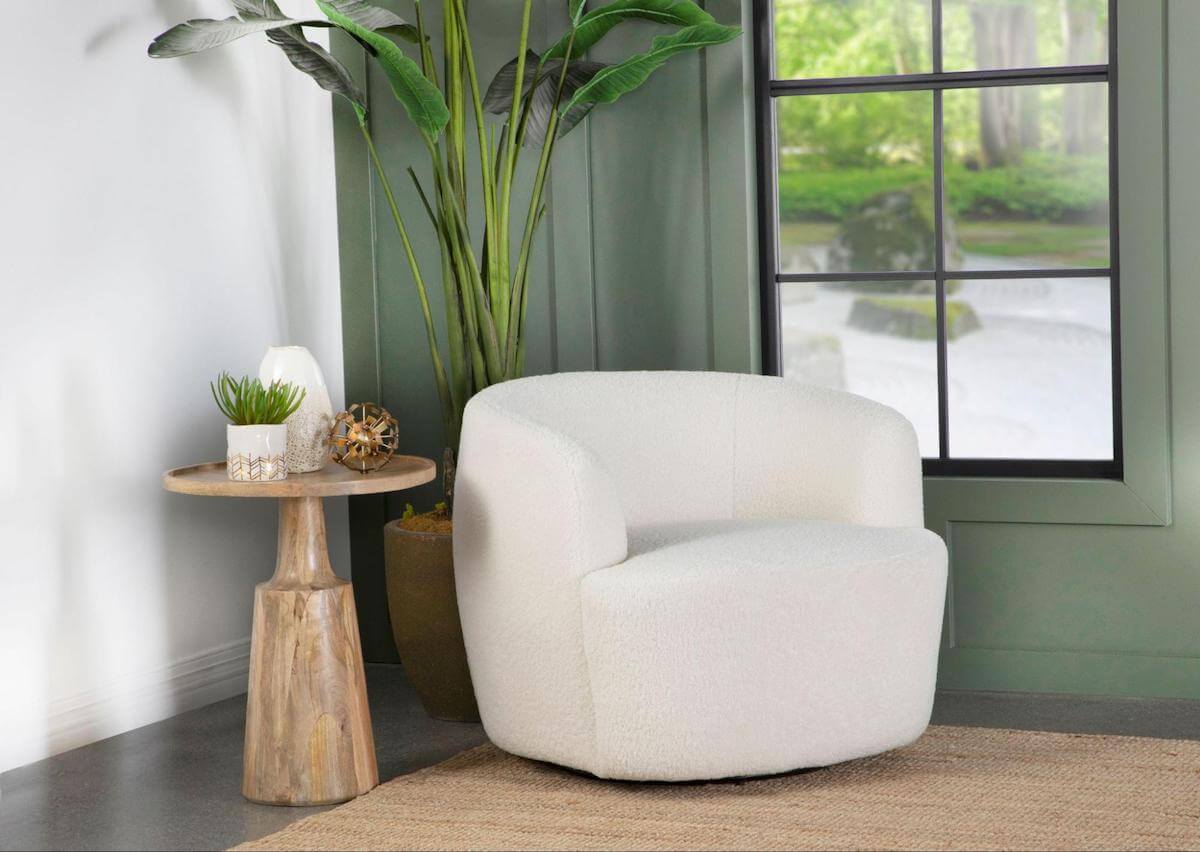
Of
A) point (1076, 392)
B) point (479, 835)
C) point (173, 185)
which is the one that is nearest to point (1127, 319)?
point (1076, 392)

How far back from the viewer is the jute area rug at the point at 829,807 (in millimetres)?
2275

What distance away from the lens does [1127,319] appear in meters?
3.23

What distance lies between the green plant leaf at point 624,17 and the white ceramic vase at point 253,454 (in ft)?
4.04

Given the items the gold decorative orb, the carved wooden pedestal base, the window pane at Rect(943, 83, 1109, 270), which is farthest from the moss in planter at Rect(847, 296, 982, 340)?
the carved wooden pedestal base

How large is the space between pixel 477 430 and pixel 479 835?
0.76m

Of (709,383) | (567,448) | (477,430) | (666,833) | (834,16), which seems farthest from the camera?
(834,16)

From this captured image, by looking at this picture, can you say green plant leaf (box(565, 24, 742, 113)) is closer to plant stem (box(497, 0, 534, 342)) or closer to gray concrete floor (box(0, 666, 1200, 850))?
plant stem (box(497, 0, 534, 342))

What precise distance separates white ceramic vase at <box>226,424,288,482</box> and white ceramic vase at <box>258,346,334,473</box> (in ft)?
0.51

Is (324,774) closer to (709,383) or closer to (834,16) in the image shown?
(709,383)

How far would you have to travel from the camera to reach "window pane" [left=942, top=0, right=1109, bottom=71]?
3.41 metres

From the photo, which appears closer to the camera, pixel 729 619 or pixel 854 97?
pixel 729 619

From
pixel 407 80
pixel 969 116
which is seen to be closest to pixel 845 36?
pixel 969 116

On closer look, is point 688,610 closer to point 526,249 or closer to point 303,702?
point 303,702

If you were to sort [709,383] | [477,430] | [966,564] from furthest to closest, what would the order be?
[966,564] < [709,383] < [477,430]
